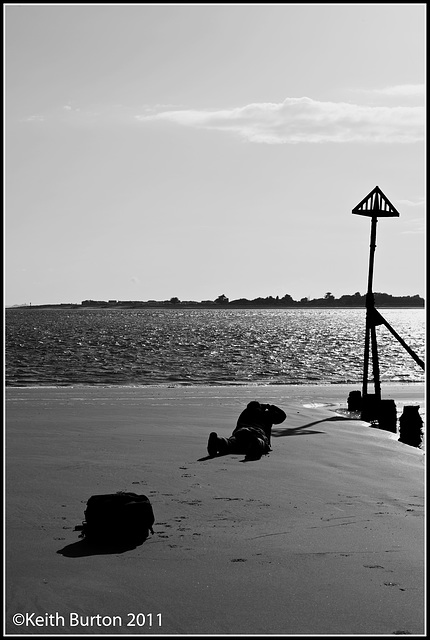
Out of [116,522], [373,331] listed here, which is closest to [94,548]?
[116,522]

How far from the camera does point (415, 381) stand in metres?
37.3

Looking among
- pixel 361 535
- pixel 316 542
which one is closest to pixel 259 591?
pixel 316 542

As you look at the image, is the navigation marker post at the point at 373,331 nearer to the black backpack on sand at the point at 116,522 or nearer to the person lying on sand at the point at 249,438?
the person lying on sand at the point at 249,438

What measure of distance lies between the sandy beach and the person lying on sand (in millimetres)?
240

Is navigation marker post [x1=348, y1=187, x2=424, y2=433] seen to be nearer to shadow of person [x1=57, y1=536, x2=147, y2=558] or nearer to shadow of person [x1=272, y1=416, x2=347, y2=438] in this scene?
shadow of person [x1=272, y1=416, x2=347, y2=438]

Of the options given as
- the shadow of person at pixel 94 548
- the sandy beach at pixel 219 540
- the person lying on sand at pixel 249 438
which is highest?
the person lying on sand at pixel 249 438

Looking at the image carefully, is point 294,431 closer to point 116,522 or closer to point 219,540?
A: point 219,540

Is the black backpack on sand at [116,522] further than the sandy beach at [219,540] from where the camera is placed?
Yes

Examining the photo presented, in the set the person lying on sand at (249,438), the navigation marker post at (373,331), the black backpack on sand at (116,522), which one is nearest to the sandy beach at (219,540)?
the black backpack on sand at (116,522)

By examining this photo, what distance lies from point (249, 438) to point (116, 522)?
541 cm

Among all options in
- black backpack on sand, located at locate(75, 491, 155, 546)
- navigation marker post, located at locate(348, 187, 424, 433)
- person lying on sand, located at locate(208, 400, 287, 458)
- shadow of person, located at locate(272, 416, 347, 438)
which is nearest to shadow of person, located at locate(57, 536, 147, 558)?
black backpack on sand, located at locate(75, 491, 155, 546)

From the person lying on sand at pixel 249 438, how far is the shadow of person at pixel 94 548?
4.85 meters

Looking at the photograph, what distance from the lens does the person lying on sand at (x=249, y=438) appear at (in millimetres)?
12148

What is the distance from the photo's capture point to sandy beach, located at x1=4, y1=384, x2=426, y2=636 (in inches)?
227
